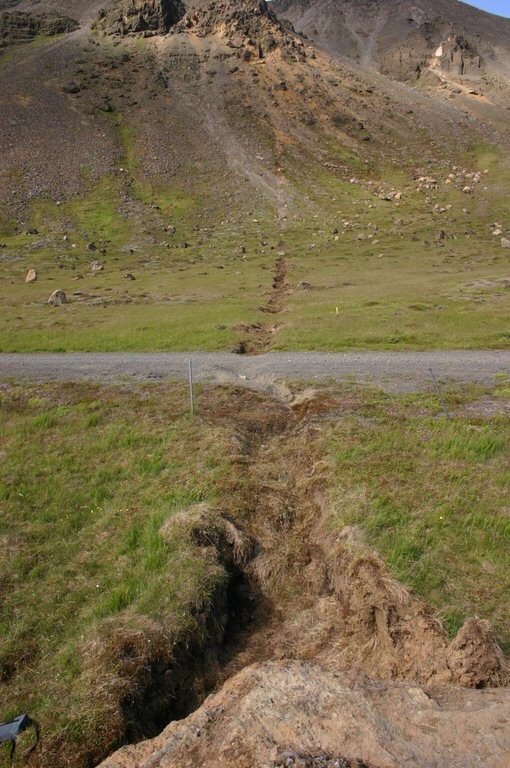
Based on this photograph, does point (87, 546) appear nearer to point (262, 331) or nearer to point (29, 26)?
point (262, 331)

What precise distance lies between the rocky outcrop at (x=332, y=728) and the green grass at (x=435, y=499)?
3.03 metres

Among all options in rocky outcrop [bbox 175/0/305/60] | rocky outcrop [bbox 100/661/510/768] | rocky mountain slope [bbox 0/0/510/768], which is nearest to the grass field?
rocky mountain slope [bbox 0/0/510/768]

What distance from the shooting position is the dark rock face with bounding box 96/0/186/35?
515 ft

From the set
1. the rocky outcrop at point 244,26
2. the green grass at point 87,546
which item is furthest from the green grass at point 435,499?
the rocky outcrop at point 244,26

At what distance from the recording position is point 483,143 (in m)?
121

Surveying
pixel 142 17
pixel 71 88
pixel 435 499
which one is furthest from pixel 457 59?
pixel 435 499

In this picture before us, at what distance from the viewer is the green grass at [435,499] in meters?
10.2

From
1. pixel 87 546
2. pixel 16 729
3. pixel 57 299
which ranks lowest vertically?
pixel 57 299

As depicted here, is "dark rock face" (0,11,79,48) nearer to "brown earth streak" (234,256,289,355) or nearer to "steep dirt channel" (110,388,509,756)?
"brown earth streak" (234,256,289,355)

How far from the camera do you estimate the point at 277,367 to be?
26.5 m

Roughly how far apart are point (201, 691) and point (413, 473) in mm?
8618

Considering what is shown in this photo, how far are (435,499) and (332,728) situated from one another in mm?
8245

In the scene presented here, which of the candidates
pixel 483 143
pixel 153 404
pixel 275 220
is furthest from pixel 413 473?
pixel 483 143

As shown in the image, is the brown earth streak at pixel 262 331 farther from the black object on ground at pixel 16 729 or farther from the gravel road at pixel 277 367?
the black object on ground at pixel 16 729
